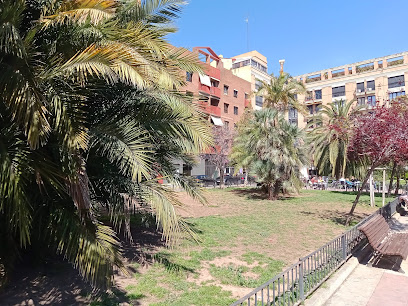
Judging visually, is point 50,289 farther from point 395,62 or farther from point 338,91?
point 395,62

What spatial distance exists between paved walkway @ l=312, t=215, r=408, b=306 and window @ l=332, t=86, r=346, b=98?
4898 cm

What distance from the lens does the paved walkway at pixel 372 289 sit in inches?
166

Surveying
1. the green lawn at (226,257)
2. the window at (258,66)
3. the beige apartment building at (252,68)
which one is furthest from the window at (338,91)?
Result: the green lawn at (226,257)

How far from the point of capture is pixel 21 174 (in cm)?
295

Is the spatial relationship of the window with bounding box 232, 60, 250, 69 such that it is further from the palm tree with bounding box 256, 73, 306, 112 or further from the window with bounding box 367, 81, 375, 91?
the palm tree with bounding box 256, 73, 306, 112

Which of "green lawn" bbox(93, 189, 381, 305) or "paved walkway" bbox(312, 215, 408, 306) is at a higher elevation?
"green lawn" bbox(93, 189, 381, 305)

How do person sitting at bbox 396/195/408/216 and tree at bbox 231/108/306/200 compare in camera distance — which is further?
tree at bbox 231/108/306/200

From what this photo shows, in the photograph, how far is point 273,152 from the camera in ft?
53.8

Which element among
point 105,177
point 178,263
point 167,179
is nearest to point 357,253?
point 178,263

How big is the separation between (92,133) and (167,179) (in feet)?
7.44

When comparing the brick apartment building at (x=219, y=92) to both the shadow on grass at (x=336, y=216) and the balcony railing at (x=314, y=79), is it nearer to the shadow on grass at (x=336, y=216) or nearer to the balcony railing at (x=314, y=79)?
the balcony railing at (x=314, y=79)

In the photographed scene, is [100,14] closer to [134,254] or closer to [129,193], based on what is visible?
[129,193]

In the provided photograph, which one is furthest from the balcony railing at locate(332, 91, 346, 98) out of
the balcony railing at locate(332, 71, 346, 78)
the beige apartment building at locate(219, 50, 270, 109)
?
the beige apartment building at locate(219, 50, 270, 109)

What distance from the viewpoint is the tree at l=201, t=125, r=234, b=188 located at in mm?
26973
